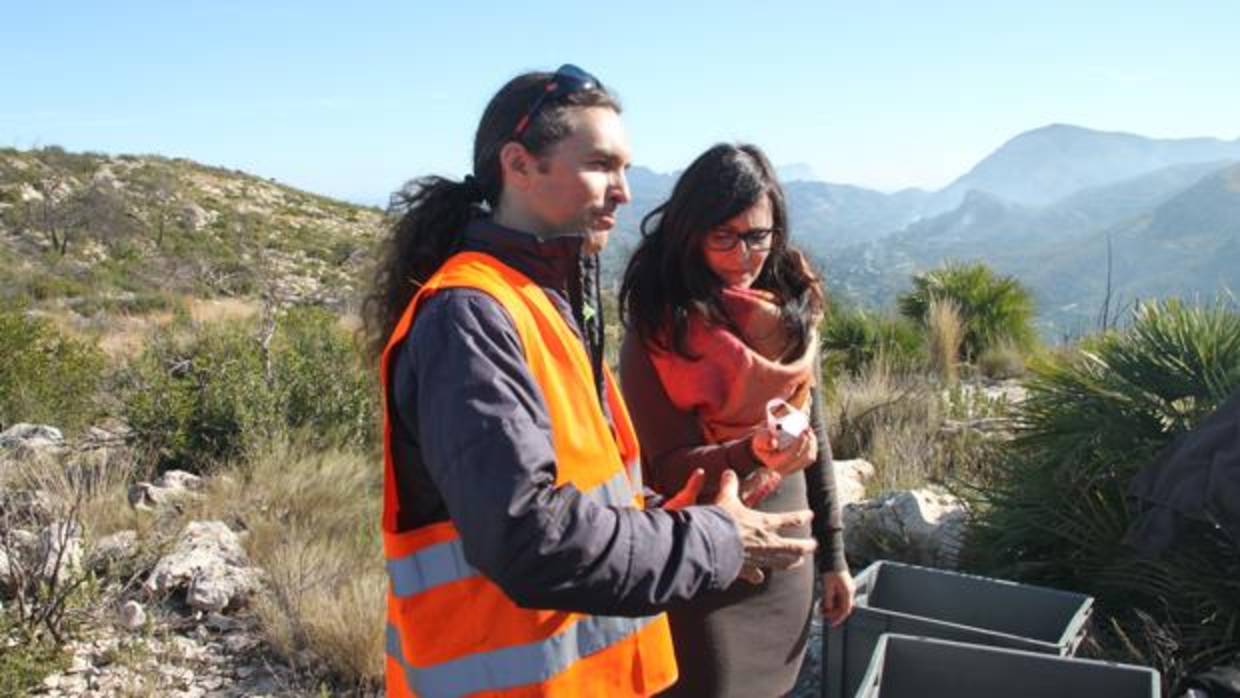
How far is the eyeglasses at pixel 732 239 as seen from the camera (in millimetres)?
2330

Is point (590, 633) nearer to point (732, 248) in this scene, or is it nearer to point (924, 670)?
point (732, 248)

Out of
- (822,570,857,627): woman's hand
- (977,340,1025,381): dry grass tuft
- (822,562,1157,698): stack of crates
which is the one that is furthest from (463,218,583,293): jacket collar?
(977,340,1025,381): dry grass tuft

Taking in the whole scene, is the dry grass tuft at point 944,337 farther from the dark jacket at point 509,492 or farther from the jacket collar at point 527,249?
the dark jacket at point 509,492

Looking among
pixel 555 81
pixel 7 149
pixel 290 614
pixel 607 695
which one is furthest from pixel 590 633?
pixel 7 149

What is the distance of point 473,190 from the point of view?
1642 millimetres

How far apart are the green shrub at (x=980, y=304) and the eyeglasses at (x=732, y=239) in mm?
8811

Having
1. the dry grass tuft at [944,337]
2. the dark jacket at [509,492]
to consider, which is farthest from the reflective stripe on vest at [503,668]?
the dry grass tuft at [944,337]

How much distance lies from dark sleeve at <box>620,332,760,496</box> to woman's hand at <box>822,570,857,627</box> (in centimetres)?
62

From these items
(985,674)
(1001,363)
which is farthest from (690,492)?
(1001,363)

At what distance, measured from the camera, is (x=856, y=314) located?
34.4ft

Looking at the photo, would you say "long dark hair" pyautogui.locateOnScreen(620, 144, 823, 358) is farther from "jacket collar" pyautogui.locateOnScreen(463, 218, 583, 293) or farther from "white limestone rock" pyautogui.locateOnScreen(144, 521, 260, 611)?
"white limestone rock" pyautogui.locateOnScreen(144, 521, 260, 611)

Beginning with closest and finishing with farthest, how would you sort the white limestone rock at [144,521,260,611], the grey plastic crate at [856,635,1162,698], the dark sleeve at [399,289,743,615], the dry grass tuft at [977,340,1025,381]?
the dark sleeve at [399,289,743,615]
the grey plastic crate at [856,635,1162,698]
the white limestone rock at [144,521,260,611]
the dry grass tuft at [977,340,1025,381]

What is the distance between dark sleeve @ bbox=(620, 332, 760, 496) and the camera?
2.28 metres

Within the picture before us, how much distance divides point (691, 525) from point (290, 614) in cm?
292
